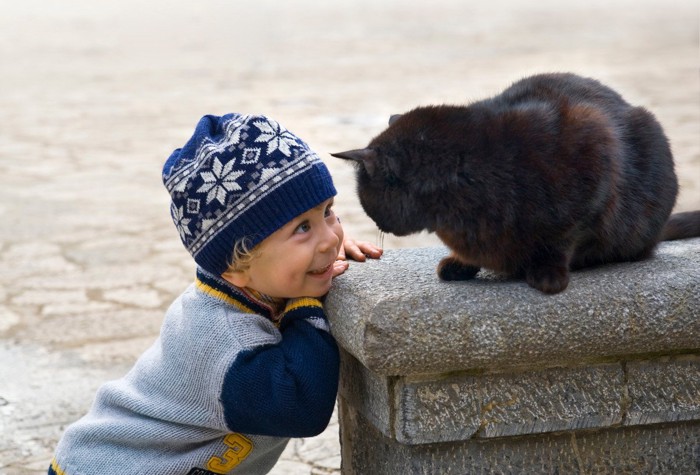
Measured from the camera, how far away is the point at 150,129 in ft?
24.2

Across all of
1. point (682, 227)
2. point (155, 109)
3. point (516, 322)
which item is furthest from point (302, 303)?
point (155, 109)

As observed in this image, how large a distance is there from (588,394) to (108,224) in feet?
11.7

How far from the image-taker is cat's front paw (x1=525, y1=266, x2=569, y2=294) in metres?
1.71

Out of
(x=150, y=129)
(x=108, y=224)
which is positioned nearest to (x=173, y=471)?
(x=108, y=224)

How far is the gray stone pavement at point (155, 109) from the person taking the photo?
3.38 m

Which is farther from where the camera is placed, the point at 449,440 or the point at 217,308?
the point at 217,308

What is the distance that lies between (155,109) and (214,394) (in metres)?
6.76

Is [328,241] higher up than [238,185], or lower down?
lower down

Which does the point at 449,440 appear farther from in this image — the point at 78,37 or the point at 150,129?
the point at 78,37

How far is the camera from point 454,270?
6.07ft

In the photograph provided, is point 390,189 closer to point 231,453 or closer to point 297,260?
point 297,260

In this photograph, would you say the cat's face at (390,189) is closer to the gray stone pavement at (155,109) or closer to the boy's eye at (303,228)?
the boy's eye at (303,228)

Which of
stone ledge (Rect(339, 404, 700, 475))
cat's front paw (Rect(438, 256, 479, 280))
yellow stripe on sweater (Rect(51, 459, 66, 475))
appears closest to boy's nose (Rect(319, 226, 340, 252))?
cat's front paw (Rect(438, 256, 479, 280))

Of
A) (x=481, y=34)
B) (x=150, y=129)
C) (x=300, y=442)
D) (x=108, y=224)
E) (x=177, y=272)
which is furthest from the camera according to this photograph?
(x=481, y=34)
